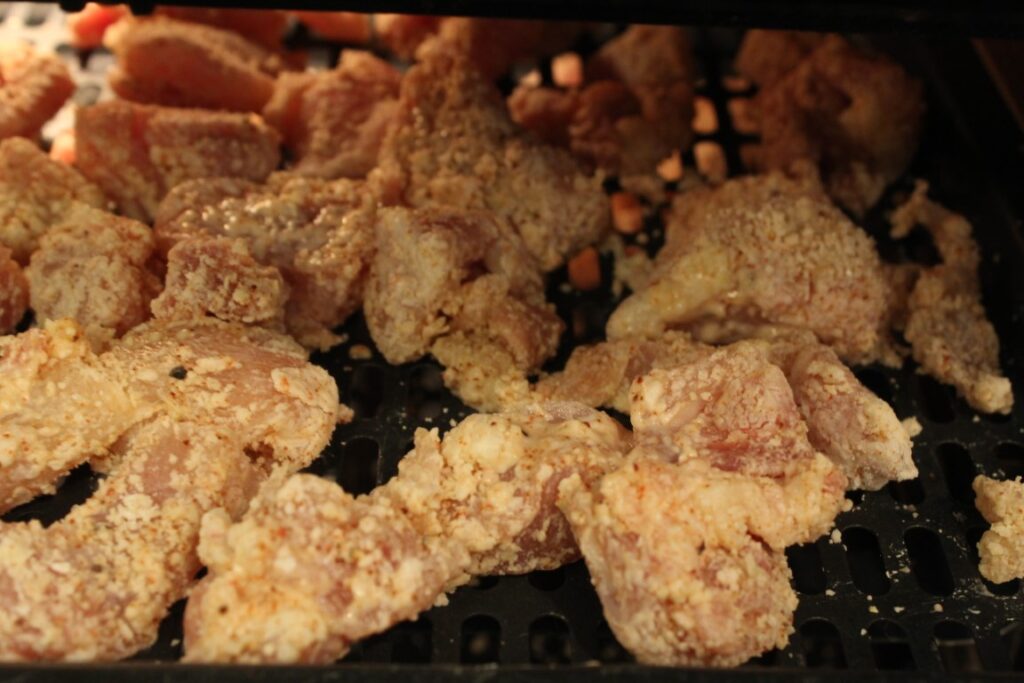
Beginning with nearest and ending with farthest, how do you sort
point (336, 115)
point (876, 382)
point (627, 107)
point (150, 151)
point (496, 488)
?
point (496, 488) → point (876, 382) → point (150, 151) → point (336, 115) → point (627, 107)

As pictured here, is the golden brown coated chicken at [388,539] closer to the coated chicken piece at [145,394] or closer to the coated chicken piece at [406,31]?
the coated chicken piece at [145,394]

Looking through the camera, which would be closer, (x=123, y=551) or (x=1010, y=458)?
(x=123, y=551)

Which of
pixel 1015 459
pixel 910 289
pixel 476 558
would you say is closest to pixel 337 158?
pixel 476 558

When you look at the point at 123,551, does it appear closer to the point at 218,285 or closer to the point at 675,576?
the point at 218,285

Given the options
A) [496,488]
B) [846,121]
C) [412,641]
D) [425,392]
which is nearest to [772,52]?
[846,121]

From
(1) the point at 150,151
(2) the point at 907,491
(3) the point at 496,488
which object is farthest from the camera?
(1) the point at 150,151

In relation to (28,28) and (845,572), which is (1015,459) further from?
(28,28)

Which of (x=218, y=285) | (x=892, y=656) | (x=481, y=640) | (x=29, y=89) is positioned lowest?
(x=892, y=656)

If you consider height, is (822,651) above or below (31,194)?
below
